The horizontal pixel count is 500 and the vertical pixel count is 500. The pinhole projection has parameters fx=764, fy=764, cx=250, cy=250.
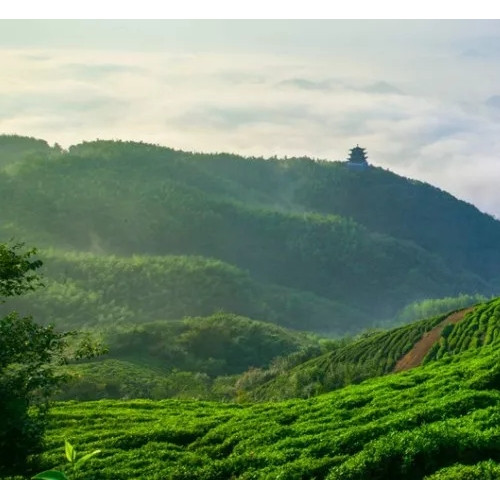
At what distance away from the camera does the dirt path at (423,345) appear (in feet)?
160

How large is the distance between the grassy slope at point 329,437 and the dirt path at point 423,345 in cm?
2413

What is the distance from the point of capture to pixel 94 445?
20.0 m

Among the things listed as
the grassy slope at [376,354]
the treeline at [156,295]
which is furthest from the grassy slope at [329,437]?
the treeline at [156,295]

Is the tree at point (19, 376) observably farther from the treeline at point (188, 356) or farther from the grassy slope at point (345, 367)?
the treeline at point (188, 356)

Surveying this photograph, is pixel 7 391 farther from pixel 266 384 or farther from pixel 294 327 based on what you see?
pixel 294 327

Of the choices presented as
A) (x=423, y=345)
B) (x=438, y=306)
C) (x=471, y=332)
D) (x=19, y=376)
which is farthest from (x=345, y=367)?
(x=438, y=306)

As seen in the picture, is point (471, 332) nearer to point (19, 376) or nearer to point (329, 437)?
point (329, 437)

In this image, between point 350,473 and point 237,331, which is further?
point 237,331

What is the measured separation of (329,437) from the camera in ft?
58.2

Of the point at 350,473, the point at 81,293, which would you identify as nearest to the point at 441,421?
the point at 350,473

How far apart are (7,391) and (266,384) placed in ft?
161

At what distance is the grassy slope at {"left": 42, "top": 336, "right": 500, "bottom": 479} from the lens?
15.9m

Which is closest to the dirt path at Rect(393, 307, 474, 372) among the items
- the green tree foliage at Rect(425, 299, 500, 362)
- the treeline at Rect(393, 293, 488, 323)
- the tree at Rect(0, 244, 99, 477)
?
the green tree foliage at Rect(425, 299, 500, 362)

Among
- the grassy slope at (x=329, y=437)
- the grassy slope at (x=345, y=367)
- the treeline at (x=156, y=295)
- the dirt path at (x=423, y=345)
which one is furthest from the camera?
the treeline at (x=156, y=295)
